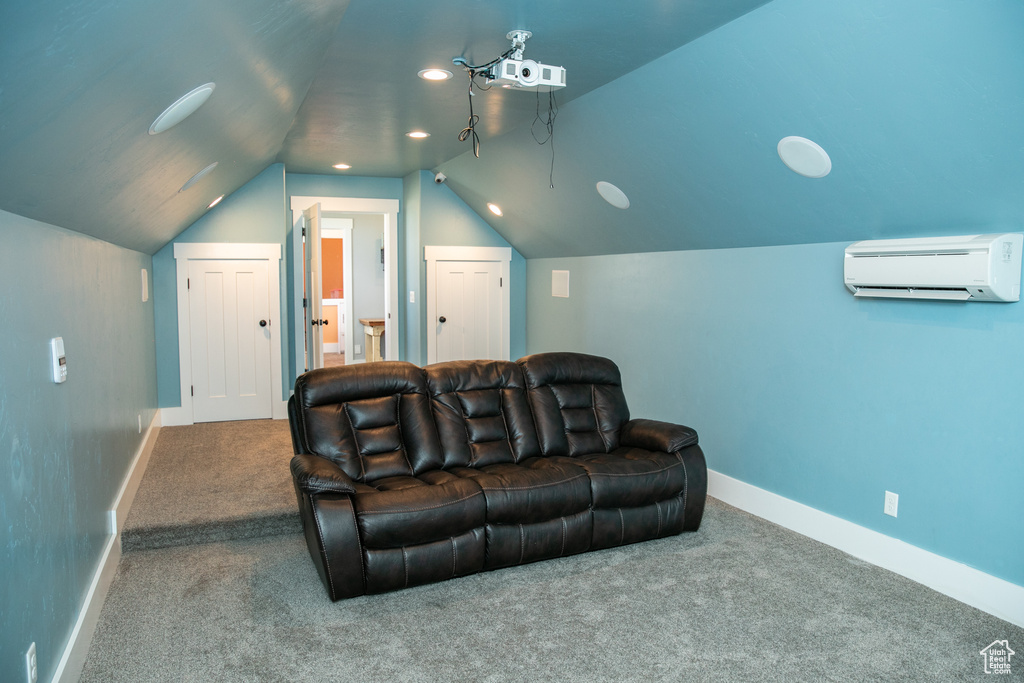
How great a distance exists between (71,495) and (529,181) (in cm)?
401

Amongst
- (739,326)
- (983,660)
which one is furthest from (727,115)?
(983,660)

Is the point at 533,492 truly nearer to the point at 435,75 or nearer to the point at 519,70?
the point at 519,70

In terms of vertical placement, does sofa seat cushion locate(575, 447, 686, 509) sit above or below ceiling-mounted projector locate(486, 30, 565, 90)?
below

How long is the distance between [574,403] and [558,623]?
1658mm

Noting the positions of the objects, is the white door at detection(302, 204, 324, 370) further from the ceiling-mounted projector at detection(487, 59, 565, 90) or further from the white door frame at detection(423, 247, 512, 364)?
the ceiling-mounted projector at detection(487, 59, 565, 90)

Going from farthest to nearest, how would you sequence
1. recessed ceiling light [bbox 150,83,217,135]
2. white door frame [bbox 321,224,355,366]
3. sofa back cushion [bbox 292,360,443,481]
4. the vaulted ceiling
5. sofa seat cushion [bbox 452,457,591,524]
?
white door frame [bbox 321,224,355,366], sofa back cushion [bbox 292,360,443,481], sofa seat cushion [bbox 452,457,591,524], recessed ceiling light [bbox 150,83,217,135], the vaulted ceiling

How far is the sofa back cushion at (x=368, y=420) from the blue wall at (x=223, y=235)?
10.2ft

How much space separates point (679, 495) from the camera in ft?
13.0

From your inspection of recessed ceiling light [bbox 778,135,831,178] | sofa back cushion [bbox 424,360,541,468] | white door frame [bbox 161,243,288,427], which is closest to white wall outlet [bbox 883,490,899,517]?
recessed ceiling light [bbox 778,135,831,178]

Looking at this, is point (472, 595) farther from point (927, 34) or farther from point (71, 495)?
point (927, 34)

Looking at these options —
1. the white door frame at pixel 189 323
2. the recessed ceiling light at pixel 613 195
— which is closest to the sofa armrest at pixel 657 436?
the recessed ceiling light at pixel 613 195

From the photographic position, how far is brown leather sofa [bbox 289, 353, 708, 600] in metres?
3.25

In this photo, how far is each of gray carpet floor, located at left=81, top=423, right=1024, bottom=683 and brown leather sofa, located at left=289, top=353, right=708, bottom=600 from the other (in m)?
0.17

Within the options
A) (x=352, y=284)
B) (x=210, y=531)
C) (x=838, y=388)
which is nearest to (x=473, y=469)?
(x=210, y=531)
